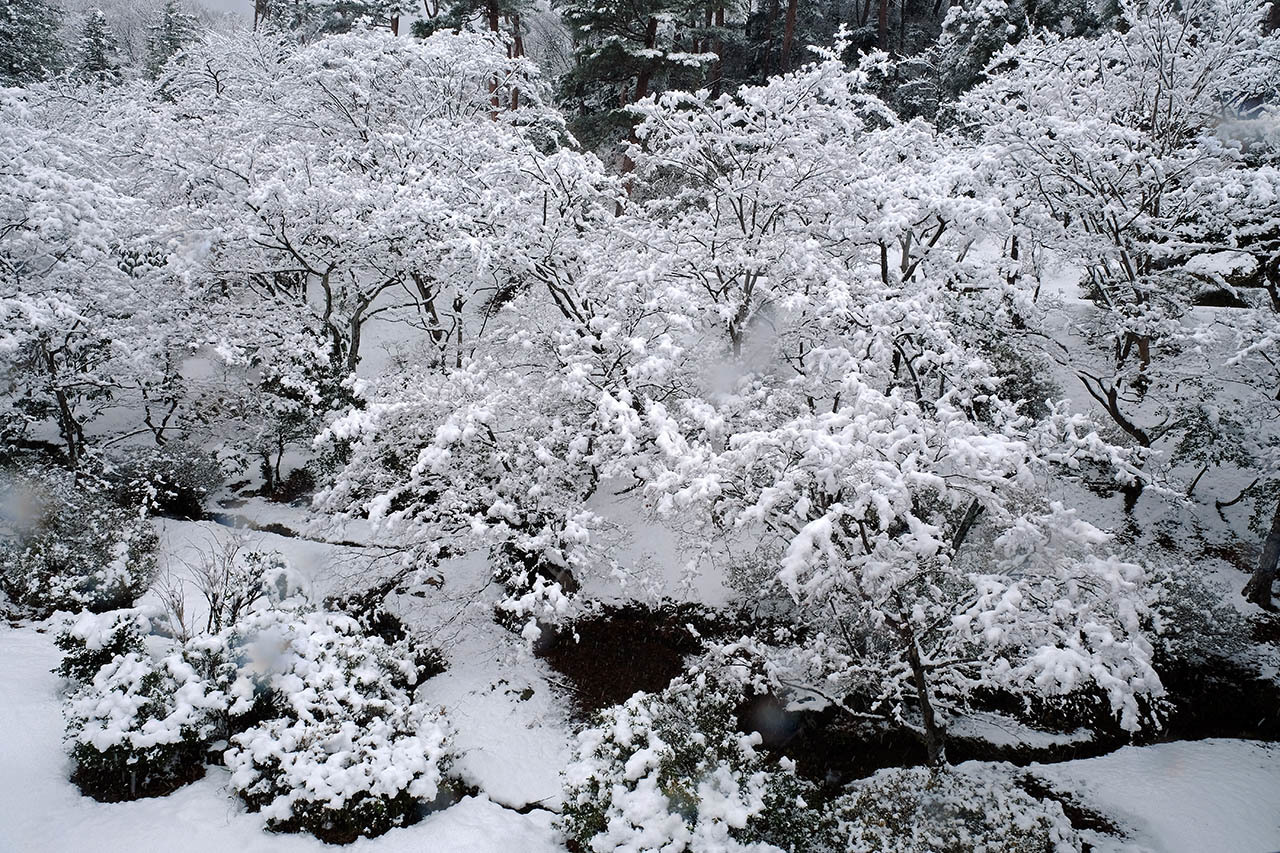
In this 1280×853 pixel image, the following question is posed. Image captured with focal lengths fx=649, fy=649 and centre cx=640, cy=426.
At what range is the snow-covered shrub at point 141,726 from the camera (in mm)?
6863

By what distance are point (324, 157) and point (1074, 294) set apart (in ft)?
65.1

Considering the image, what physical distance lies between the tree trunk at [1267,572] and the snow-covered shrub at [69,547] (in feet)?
57.3

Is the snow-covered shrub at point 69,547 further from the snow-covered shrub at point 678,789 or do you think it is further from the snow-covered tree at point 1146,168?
the snow-covered tree at point 1146,168

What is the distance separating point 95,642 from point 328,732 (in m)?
3.32

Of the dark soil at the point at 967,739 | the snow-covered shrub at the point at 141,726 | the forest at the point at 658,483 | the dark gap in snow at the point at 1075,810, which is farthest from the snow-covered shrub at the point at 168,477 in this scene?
the dark gap in snow at the point at 1075,810

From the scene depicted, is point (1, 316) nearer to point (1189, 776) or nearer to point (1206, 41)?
point (1189, 776)

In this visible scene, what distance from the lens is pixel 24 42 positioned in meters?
27.8

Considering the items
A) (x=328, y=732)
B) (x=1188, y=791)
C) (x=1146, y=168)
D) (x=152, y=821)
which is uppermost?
(x=1146, y=168)

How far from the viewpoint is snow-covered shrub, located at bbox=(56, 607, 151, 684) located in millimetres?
8016

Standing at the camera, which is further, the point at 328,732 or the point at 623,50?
the point at 623,50

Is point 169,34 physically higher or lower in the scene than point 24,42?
higher

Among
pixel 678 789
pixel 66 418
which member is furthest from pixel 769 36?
pixel 678 789

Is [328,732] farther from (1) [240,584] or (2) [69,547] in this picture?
(2) [69,547]

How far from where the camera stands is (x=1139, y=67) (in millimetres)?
12023
